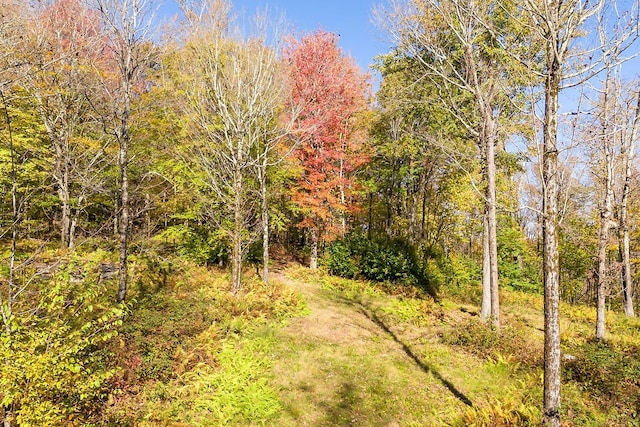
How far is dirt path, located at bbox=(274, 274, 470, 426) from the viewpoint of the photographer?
26.2 ft

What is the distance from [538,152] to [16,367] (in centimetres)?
837

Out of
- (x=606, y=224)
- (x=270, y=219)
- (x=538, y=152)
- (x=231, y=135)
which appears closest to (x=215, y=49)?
(x=231, y=135)

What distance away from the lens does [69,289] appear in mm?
6406

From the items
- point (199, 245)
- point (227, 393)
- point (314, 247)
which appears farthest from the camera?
point (314, 247)

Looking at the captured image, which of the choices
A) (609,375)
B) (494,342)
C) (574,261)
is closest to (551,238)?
(609,375)

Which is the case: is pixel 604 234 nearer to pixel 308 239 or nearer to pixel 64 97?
pixel 308 239

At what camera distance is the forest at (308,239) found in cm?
583

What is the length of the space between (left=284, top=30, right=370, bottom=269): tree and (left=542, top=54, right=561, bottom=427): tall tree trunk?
12227 millimetres

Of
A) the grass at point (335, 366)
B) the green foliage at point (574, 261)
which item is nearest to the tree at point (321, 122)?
the grass at point (335, 366)

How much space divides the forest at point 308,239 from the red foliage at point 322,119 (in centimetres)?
17

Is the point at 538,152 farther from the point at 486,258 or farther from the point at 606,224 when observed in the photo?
the point at 606,224

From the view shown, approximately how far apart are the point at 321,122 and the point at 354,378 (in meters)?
11.8

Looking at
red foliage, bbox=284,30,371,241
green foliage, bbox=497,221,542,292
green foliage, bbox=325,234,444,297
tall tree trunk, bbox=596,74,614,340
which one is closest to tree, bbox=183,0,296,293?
red foliage, bbox=284,30,371,241

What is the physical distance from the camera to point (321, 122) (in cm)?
1691
